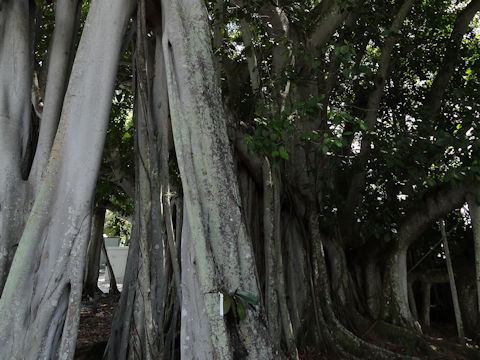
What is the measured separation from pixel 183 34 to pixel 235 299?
167 cm

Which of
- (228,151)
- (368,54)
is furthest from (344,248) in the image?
(228,151)

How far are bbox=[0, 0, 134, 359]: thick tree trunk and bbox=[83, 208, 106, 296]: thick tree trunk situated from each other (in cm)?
627


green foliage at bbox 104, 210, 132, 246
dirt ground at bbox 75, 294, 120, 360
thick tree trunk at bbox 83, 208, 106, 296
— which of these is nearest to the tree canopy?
dirt ground at bbox 75, 294, 120, 360

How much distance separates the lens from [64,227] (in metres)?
2.86

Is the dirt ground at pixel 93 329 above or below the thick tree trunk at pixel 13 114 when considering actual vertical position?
below

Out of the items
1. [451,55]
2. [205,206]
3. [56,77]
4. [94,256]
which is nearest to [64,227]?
[205,206]

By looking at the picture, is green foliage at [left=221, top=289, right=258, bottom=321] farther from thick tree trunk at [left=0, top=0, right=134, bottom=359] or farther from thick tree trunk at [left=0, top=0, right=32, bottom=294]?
thick tree trunk at [left=0, top=0, right=32, bottom=294]

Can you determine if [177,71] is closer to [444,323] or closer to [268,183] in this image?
[268,183]

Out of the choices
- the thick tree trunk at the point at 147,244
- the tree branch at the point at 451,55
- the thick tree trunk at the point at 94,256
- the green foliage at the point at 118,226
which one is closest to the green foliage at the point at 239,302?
the thick tree trunk at the point at 147,244

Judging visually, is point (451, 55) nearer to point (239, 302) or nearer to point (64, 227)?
point (239, 302)

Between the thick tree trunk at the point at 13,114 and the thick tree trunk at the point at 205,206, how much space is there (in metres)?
1.31

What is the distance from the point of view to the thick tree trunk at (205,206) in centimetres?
235

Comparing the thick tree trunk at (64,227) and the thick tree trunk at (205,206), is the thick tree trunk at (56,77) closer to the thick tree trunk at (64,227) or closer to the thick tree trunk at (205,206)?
the thick tree trunk at (64,227)

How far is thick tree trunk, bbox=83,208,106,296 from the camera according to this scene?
8.98 m
